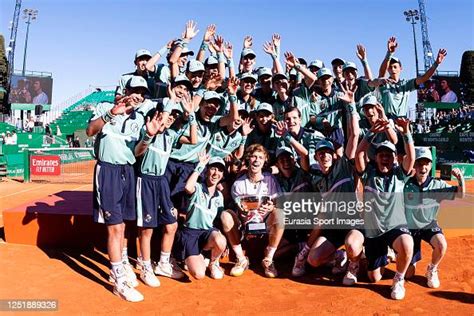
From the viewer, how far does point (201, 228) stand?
5.07 m

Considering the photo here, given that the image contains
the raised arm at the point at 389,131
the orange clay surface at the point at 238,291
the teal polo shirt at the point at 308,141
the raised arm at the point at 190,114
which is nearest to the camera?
Answer: the orange clay surface at the point at 238,291

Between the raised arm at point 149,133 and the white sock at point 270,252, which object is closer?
the raised arm at point 149,133

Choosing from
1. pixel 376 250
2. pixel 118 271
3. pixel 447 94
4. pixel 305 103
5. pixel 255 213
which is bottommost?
pixel 118 271

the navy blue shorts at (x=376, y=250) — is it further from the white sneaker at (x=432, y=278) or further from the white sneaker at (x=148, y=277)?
the white sneaker at (x=148, y=277)

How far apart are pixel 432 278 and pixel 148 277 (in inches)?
127

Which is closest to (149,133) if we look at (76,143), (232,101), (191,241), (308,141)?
(232,101)

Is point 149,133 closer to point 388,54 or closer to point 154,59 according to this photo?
point 154,59

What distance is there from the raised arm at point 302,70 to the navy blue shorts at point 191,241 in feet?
8.39

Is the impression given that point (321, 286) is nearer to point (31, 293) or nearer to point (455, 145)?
point (31, 293)

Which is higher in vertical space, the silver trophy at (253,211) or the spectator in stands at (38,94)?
the spectator in stands at (38,94)

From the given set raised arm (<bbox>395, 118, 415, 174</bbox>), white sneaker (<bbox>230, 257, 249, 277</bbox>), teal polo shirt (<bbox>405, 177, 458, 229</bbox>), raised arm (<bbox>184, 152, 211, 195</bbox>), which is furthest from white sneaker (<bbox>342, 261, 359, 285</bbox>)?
raised arm (<bbox>184, 152, 211, 195</bbox>)

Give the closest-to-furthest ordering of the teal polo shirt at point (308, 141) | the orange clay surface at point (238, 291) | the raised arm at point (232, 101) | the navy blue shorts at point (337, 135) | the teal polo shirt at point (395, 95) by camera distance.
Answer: the orange clay surface at point (238, 291) → the raised arm at point (232, 101) → the teal polo shirt at point (308, 141) → the navy blue shorts at point (337, 135) → the teal polo shirt at point (395, 95)

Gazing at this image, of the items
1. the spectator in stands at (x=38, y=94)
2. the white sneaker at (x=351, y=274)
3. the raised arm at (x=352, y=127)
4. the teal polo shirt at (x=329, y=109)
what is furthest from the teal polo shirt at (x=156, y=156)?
the spectator in stands at (x=38, y=94)

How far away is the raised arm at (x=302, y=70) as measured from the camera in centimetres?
598
